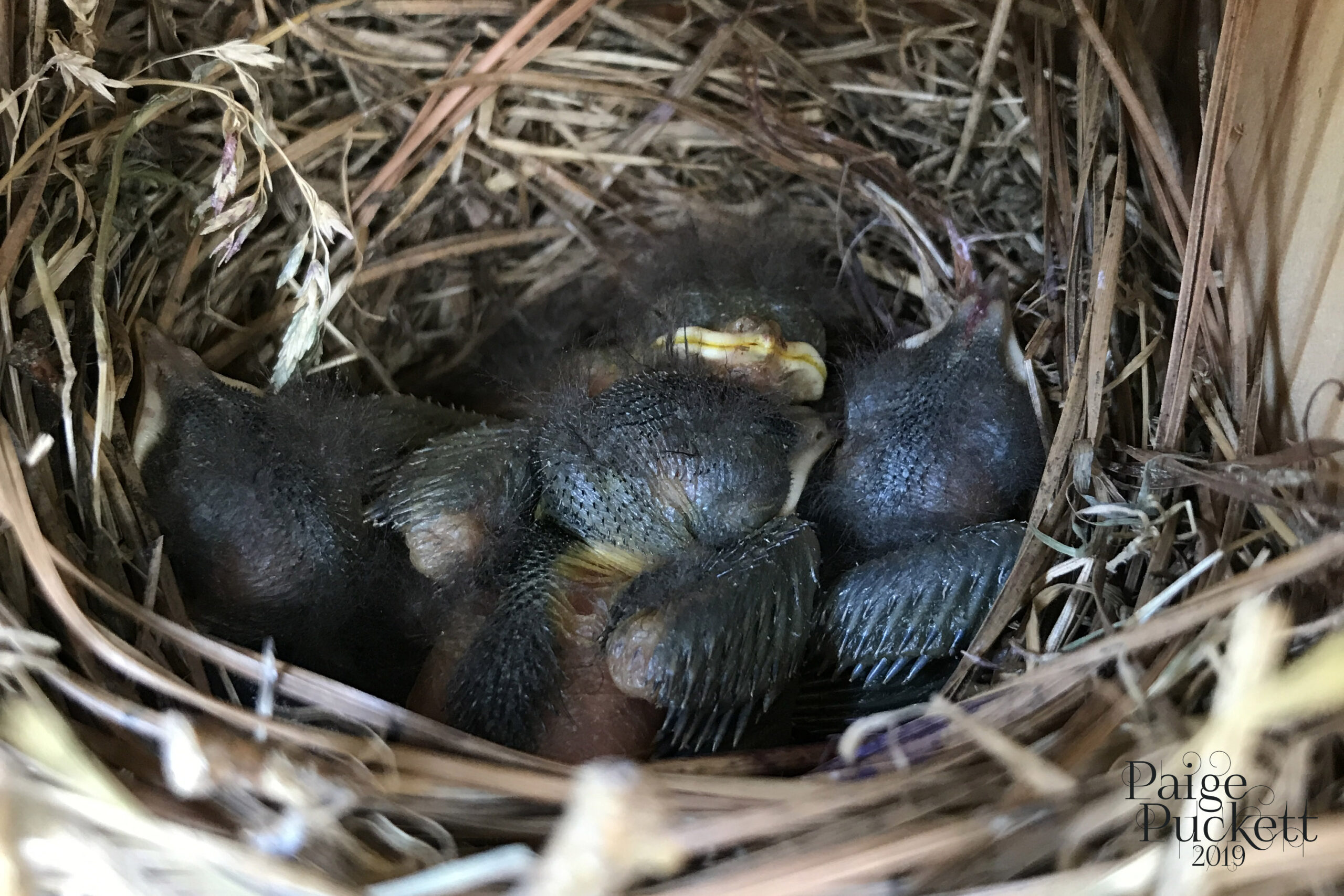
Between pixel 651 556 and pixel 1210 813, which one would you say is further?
pixel 651 556

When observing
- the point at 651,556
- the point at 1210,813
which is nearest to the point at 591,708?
the point at 651,556

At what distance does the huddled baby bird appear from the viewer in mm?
769

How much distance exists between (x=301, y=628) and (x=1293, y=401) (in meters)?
0.84

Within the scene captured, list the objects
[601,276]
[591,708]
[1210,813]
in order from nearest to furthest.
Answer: [1210,813], [591,708], [601,276]

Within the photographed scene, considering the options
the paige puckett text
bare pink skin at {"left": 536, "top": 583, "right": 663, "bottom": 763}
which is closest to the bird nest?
the paige puckett text

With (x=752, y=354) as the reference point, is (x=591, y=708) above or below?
below

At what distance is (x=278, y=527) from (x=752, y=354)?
488 millimetres

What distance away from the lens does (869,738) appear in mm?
665

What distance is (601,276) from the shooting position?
1.18m

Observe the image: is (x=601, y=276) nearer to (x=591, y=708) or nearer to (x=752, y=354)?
(x=752, y=354)

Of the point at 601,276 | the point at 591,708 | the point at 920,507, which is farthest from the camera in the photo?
the point at 601,276

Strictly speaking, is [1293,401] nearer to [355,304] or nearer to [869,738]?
[869,738]

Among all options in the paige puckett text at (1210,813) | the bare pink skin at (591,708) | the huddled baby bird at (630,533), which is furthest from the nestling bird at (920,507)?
the paige puckett text at (1210,813)

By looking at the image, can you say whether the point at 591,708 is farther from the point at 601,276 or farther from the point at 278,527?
the point at 601,276
